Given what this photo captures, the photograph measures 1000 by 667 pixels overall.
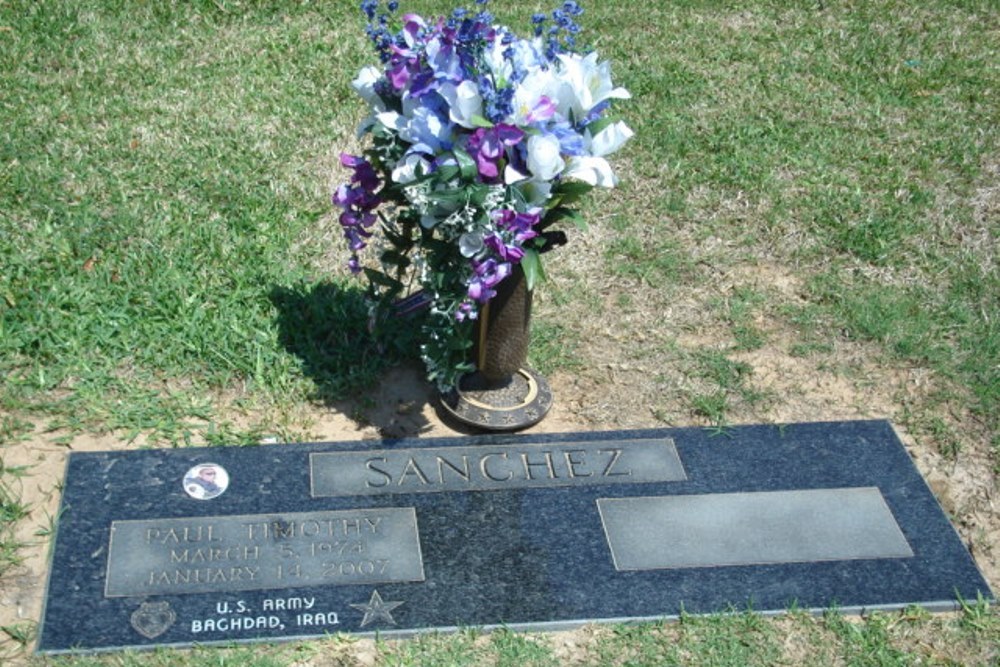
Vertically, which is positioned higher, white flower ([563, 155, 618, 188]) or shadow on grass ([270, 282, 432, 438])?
white flower ([563, 155, 618, 188])

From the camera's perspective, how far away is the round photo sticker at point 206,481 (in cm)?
377

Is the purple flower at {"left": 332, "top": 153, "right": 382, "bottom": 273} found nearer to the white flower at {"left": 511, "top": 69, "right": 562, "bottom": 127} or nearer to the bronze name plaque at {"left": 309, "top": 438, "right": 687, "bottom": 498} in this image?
the white flower at {"left": 511, "top": 69, "right": 562, "bottom": 127}

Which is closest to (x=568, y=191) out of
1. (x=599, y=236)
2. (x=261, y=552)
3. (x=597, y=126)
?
(x=597, y=126)

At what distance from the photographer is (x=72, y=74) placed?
19.4 ft

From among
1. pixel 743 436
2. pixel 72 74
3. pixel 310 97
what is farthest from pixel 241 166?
pixel 743 436

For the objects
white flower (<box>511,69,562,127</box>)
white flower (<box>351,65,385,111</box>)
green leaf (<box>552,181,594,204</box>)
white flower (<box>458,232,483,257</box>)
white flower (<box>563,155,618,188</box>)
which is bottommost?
white flower (<box>458,232,483,257</box>)

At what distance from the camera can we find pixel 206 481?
3812mm

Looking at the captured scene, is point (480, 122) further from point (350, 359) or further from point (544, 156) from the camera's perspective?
point (350, 359)

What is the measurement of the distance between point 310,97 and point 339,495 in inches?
105

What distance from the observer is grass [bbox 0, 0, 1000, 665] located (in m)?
4.11

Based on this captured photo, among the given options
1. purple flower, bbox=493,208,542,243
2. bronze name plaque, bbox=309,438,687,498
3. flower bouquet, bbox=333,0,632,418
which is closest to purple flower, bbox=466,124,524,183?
flower bouquet, bbox=333,0,632,418

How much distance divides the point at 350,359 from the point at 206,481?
0.77 meters

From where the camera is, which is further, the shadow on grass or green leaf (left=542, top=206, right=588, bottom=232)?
the shadow on grass

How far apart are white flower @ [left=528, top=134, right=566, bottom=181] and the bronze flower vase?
0.42 metres
